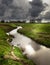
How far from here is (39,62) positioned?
4534 cm

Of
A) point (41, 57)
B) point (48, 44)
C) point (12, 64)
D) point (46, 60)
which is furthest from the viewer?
point (48, 44)

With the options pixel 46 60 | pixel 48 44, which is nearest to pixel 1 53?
pixel 46 60

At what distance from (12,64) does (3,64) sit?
1.84 metres

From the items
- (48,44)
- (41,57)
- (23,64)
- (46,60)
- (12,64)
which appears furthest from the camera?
(48,44)

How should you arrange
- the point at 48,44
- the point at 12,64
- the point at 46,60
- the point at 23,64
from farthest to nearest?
the point at 48,44, the point at 46,60, the point at 23,64, the point at 12,64

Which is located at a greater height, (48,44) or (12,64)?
(12,64)

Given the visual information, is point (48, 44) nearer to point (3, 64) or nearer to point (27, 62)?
point (27, 62)

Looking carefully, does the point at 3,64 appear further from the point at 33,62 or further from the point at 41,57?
the point at 41,57

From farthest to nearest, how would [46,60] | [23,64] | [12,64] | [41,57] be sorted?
[41,57] < [46,60] < [23,64] < [12,64]

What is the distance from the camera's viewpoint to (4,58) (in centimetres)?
4406

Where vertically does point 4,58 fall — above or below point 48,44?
above

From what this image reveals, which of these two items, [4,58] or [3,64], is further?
[4,58]

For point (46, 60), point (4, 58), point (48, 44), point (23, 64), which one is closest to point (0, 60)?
point (4, 58)

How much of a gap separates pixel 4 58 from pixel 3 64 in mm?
3704
